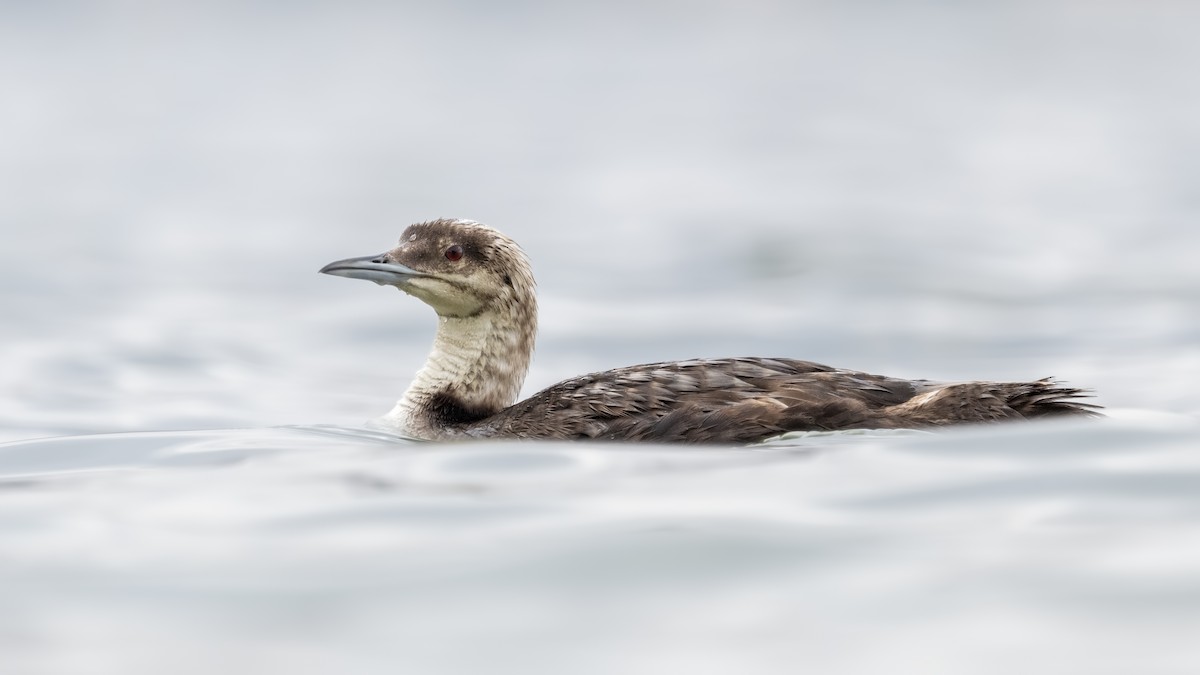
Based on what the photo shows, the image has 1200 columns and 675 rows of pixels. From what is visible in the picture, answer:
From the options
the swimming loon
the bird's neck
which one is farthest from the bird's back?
the bird's neck

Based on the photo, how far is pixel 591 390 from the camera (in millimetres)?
8461

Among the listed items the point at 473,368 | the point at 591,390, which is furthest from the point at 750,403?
the point at 473,368

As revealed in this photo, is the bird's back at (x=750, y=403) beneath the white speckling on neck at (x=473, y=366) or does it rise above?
beneath

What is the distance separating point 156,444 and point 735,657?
14.5 ft

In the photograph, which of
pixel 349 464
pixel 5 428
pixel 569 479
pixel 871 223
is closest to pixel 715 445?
pixel 569 479

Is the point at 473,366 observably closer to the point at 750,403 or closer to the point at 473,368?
A: the point at 473,368

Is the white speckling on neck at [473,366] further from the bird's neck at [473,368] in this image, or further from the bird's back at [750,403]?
the bird's back at [750,403]

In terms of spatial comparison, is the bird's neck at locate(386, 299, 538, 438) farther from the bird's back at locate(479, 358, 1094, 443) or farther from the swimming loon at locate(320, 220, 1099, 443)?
the bird's back at locate(479, 358, 1094, 443)

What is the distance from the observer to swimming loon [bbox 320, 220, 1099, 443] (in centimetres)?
799

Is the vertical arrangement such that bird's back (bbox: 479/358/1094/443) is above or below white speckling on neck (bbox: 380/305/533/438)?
below

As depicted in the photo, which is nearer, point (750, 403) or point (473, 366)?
point (750, 403)

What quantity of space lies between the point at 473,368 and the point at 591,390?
42.7 inches

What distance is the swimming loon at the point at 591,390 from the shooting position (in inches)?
Result: 315

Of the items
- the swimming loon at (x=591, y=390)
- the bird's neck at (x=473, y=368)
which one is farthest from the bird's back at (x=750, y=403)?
the bird's neck at (x=473, y=368)
